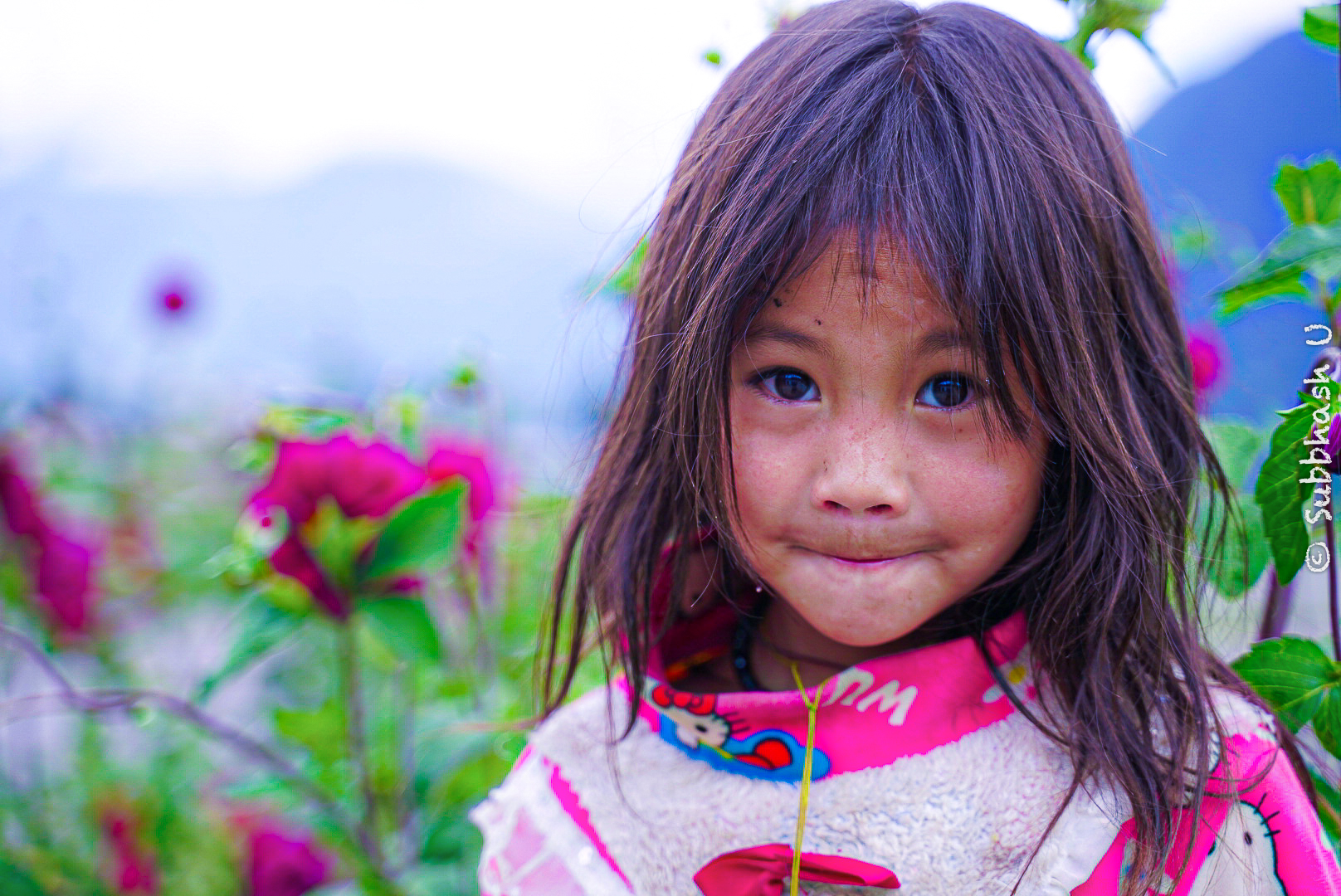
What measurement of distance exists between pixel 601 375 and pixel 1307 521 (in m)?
0.55

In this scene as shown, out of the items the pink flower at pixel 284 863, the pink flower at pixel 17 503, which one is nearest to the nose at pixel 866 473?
the pink flower at pixel 284 863

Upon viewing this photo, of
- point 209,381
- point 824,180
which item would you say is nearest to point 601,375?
point 824,180

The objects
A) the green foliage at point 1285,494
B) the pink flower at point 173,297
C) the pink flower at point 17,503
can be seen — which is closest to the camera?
the green foliage at point 1285,494

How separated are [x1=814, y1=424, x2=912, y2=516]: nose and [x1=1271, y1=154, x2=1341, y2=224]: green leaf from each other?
12.2 inches

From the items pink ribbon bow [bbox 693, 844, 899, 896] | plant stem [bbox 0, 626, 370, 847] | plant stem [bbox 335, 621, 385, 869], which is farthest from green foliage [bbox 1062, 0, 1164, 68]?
plant stem [bbox 0, 626, 370, 847]

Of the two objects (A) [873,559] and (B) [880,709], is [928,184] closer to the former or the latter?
(A) [873,559]

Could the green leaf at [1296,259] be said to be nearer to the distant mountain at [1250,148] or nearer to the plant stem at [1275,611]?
the plant stem at [1275,611]

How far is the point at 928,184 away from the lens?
52 centimetres

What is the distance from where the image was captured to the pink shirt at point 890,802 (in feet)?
→ 1.73

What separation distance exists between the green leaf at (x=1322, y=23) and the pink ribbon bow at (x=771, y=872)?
22.8 inches

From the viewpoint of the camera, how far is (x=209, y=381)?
186cm

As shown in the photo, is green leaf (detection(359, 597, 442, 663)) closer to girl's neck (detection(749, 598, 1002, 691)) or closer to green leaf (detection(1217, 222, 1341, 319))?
girl's neck (detection(749, 598, 1002, 691))

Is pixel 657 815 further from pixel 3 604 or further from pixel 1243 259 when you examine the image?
pixel 3 604

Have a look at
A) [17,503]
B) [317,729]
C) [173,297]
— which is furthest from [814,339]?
[173,297]
